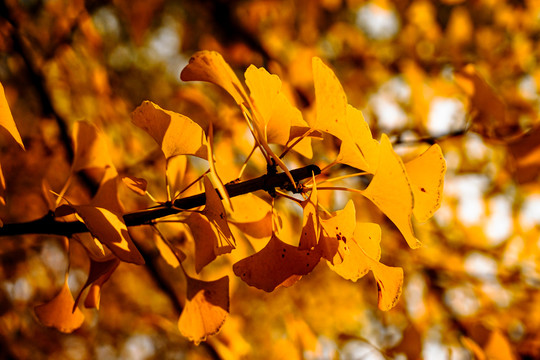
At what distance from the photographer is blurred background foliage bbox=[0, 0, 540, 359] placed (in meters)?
1.20

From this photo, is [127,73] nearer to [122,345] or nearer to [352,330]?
[122,345]

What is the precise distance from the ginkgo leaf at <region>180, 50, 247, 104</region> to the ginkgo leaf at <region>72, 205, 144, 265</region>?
5.6 inches

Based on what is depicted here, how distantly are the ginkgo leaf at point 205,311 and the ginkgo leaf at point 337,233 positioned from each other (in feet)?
0.44

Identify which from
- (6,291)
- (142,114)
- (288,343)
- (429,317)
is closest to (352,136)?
(142,114)

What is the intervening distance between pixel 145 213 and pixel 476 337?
2.07 feet

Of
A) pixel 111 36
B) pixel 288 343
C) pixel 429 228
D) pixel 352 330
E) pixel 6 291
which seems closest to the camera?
pixel 288 343

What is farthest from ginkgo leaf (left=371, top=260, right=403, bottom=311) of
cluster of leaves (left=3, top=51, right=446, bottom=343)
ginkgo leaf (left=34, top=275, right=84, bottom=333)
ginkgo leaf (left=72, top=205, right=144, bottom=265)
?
ginkgo leaf (left=34, top=275, right=84, bottom=333)

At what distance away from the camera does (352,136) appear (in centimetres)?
41

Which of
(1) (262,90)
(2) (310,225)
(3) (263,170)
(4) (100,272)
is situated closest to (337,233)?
(2) (310,225)

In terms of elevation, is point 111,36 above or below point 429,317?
above

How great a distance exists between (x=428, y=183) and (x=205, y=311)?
0.89 feet

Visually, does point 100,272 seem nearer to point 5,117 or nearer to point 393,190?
point 5,117

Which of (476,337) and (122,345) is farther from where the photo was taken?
(122,345)

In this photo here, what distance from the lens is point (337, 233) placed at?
0.43 meters
